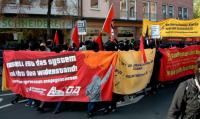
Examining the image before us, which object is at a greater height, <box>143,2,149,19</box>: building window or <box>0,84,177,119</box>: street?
<box>143,2,149,19</box>: building window

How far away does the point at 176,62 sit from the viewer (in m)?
14.4

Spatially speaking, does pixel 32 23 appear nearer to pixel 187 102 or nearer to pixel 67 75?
pixel 67 75

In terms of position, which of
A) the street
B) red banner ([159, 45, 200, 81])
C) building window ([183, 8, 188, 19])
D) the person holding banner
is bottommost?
the street

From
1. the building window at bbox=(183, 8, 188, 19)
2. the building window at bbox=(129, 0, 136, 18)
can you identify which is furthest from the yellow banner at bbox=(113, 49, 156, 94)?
the building window at bbox=(183, 8, 188, 19)

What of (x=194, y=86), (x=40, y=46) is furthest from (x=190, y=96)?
(x=40, y=46)

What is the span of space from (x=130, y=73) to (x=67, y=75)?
5.27 ft

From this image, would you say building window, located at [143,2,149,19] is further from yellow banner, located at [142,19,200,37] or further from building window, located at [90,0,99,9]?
yellow banner, located at [142,19,200,37]

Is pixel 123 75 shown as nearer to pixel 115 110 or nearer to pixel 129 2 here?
pixel 115 110

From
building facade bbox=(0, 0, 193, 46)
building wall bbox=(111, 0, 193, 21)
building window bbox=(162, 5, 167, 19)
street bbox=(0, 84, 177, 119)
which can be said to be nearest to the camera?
street bbox=(0, 84, 177, 119)

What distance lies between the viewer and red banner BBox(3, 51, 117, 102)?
30.5 ft

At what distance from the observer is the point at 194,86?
3.91m

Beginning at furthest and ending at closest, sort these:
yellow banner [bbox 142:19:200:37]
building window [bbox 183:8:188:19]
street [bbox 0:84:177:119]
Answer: building window [bbox 183:8:188:19], yellow banner [bbox 142:19:200:37], street [bbox 0:84:177:119]

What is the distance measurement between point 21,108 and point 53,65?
1.54m

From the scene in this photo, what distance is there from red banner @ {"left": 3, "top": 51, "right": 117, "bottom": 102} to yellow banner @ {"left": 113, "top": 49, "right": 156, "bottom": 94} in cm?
36
